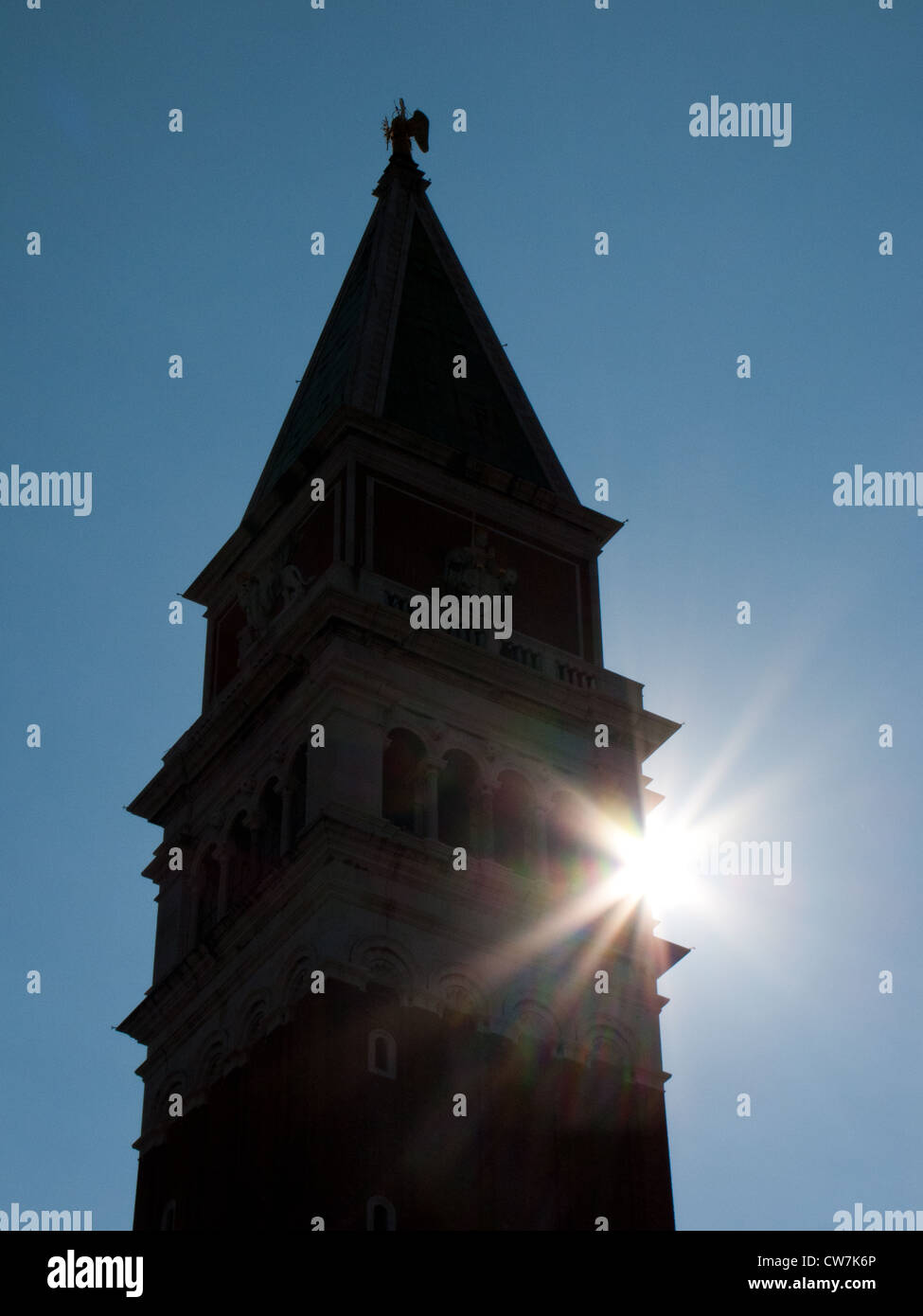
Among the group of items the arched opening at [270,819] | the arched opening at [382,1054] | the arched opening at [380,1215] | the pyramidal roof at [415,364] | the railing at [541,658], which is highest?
the pyramidal roof at [415,364]

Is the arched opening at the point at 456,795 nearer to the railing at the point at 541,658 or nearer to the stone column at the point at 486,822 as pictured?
the stone column at the point at 486,822

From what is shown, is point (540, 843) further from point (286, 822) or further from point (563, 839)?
point (286, 822)

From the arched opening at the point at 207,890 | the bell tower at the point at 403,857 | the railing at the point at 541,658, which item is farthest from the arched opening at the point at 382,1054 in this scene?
the railing at the point at 541,658

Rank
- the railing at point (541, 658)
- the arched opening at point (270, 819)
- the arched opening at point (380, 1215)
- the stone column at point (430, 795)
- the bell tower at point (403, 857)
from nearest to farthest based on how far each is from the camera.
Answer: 1. the arched opening at point (380, 1215)
2. the bell tower at point (403, 857)
3. the stone column at point (430, 795)
4. the arched opening at point (270, 819)
5. the railing at point (541, 658)

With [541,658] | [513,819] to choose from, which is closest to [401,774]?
[513,819]

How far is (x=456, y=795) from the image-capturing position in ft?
175

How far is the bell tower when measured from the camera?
47.2 metres

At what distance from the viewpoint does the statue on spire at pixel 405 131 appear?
229ft

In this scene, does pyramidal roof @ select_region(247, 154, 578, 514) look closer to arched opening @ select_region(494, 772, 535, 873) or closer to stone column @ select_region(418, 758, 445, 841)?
arched opening @ select_region(494, 772, 535, 873)

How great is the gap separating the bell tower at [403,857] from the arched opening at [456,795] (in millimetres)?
50

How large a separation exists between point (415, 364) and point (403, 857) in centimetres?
1534
